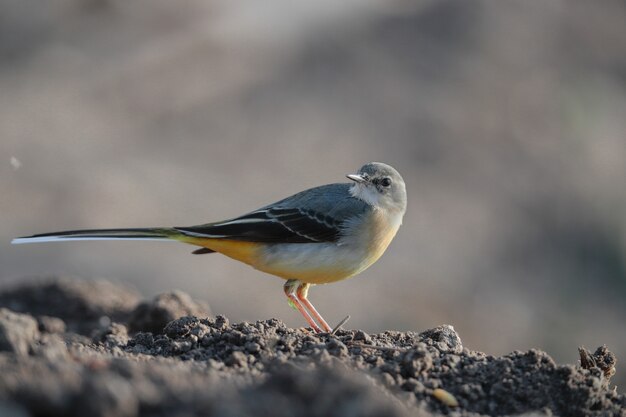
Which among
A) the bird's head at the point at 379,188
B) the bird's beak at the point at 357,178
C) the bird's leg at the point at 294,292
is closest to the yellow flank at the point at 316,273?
the bird's leg at the point at 294,292

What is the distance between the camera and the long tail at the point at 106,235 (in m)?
8.90

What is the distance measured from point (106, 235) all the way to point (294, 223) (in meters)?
1.73

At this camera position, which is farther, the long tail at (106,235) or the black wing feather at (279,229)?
the black wing feather at (279,229)

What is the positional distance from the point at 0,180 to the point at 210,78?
627 cm

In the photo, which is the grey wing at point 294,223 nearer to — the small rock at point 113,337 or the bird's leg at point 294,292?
the bird's leg at point 294,292

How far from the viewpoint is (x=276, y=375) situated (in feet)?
17.9

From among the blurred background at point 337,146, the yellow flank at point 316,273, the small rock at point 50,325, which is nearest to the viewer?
the yellow flank at point 316,273

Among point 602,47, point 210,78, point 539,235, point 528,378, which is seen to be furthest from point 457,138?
point 528,378

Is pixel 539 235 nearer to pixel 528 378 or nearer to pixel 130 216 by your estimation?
pixel 130 216

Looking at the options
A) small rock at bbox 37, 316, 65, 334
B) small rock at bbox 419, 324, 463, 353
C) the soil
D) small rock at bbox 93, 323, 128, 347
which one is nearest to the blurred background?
small rock at bbox 37, 316, 65, 334

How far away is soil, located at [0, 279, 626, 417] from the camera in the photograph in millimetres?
4977

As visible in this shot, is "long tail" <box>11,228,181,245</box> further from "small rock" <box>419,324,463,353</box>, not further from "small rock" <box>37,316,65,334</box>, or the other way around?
"small rock" <box>419,324,463,353</box>

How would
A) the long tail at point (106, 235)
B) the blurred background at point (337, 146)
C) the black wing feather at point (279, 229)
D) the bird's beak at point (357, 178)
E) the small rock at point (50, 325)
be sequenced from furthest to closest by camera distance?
the blurred background at point (337, 146) → the small rock at point (50, 325) → the bird's beak at point (357, 178) → the black wing feather at point (279, 229) → the long tail at point (106, 235)

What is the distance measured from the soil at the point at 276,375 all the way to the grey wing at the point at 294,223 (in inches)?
39.1
